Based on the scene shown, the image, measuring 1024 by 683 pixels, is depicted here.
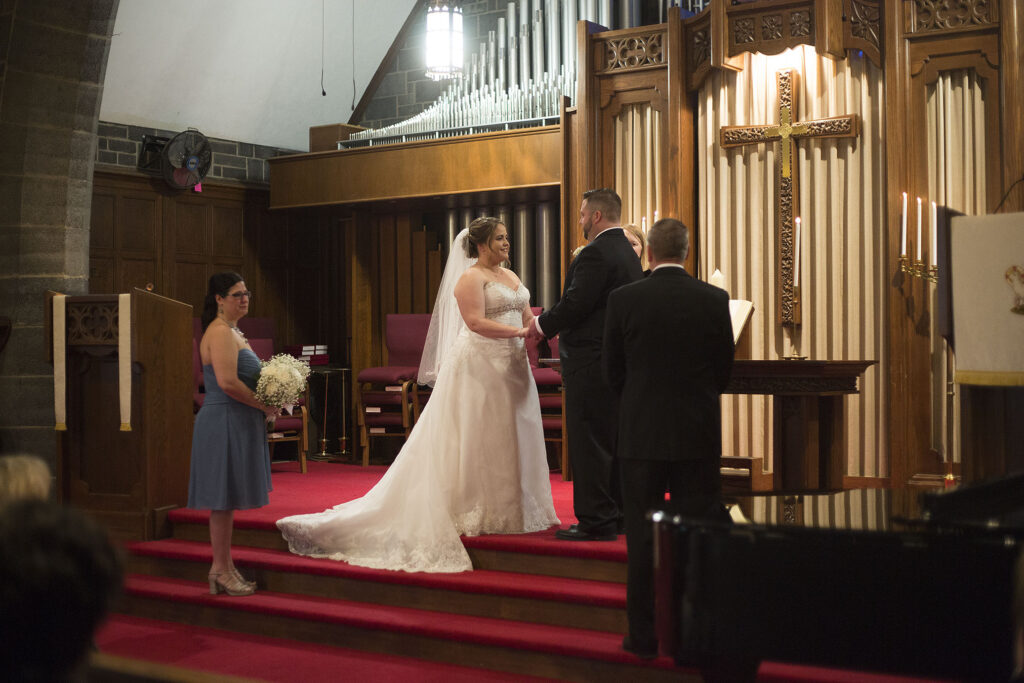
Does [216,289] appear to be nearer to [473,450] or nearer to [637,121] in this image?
[473,450]

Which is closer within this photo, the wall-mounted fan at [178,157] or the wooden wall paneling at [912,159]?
the wooden wall paneling at [912,159]

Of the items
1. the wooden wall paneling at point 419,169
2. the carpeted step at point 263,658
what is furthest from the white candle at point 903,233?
the carpeted step at point 263,658

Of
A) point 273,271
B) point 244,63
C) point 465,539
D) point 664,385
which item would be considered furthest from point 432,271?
point 664,385

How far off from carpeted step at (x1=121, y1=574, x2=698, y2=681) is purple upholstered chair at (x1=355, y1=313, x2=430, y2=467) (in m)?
2.93

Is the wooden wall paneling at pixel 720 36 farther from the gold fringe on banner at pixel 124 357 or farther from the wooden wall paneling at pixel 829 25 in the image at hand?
the gold fringe on banner at pixel 124 357

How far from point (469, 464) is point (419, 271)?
4287 mm

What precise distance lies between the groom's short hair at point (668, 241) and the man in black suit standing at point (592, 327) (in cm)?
80

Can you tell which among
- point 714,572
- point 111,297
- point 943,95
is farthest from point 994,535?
point 111,297

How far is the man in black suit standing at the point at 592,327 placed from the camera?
441 cm

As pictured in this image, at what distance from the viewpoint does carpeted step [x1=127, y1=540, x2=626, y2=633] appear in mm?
4324

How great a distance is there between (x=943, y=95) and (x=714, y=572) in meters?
4.38

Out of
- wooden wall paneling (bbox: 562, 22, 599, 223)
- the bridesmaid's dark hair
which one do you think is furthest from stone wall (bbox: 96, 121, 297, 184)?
the bridesmaid's dark hair

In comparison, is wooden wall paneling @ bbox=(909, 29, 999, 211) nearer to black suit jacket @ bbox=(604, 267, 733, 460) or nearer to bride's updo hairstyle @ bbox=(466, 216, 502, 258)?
bride's updo hairstyle @ bbox=(466, 216, 502, 258)

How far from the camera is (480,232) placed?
4.93 meters
